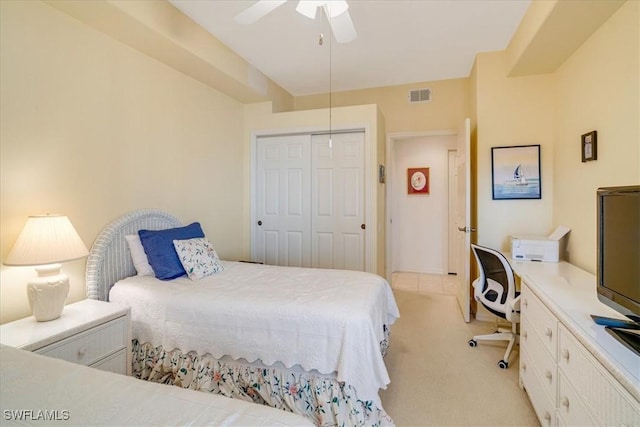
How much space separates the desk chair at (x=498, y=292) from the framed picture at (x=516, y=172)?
0.95m

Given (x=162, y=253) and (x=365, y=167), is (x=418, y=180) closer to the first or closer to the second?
(x=365, y=167)

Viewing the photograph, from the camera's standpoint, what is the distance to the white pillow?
7.66ft

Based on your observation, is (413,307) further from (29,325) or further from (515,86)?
(29,325)

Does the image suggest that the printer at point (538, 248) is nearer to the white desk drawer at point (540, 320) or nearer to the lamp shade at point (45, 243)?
the white desk drawer at point (540, 320)

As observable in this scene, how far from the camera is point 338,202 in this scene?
374 cm

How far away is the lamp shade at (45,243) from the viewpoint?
5.30 feet

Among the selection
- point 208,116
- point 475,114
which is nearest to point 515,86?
point 475,114

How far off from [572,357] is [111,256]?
9.14ft

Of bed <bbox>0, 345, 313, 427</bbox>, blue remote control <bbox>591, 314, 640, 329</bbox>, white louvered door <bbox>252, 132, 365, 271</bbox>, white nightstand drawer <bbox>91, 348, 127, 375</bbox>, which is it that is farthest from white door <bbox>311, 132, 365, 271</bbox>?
bed <bbox>0, 345, 313, 427</bbox>

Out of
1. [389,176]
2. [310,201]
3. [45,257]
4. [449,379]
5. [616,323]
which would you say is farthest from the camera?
[389,176]

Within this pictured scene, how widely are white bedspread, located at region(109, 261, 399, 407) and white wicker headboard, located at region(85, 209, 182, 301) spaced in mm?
119

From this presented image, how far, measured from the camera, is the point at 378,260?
147 inches

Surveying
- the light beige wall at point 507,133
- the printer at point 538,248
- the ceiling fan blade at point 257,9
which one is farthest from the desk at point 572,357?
the ceiling fan blade at point 257,9

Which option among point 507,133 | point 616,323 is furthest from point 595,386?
point 507,133
